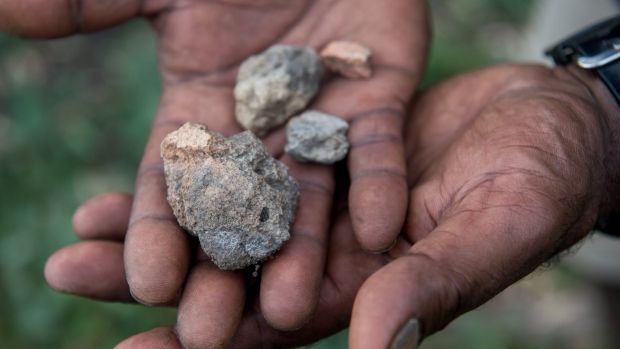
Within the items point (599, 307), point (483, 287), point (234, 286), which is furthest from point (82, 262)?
point (599, 307)

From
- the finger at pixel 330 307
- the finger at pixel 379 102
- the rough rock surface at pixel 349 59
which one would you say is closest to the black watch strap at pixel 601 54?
the finger at pixel 379 102

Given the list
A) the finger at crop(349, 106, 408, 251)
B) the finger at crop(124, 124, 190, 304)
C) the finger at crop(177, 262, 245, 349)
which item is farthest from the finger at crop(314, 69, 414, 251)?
the finger at crop(124, 124, 190, 304)

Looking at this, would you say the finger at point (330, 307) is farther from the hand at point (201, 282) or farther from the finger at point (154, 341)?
the finger at point (154, 341)

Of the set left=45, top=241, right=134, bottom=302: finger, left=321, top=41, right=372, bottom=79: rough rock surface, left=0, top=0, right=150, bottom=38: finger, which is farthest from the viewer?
left=321, top=41, right=372, bottom=79: rough rock surface

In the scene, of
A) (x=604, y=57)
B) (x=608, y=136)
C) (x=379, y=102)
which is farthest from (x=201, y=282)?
(x=604, y=57)

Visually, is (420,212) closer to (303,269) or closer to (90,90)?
(303,269)

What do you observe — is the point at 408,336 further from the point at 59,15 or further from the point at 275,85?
the point at 59,15

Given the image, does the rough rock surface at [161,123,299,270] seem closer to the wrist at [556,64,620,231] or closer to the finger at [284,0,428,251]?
the finger at [284,0,428,251]
